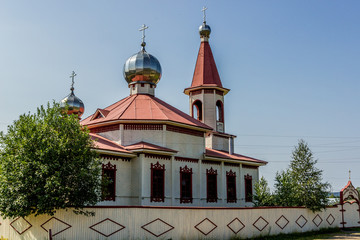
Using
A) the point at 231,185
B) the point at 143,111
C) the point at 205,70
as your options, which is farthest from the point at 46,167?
the point at 205,70

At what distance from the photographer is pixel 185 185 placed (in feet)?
68.7

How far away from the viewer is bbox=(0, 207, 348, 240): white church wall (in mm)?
13003

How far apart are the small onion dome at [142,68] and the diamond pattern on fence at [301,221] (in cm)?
1156

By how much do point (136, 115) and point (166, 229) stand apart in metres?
7.84

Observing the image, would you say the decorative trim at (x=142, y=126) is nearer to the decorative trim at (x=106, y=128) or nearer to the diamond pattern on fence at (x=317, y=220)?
the decorative trim at (x=106, y=128)

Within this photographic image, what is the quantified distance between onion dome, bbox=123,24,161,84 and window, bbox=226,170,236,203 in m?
7.46

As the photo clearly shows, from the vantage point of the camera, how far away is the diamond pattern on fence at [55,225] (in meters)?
12.7

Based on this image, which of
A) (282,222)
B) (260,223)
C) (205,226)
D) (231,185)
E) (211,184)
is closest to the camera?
(205,226)

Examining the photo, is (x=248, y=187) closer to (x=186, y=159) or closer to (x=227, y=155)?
(x=227, y=155)

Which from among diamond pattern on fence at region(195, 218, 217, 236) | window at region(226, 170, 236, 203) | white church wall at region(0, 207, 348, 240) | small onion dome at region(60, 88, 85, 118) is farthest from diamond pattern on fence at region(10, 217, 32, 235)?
small onion dome at region(60, 88, 85, 118)

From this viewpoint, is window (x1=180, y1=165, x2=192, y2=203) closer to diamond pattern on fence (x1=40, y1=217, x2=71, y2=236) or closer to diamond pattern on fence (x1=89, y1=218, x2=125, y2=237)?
diamond pattern on fence (x1=89, y1=218, x2=125, y2=237)

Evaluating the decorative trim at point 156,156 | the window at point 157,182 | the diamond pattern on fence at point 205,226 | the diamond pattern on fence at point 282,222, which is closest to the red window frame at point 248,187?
the diamond pattern on fence at point 282,222

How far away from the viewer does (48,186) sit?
41.3 ft

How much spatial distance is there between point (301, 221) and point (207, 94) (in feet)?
37.9
